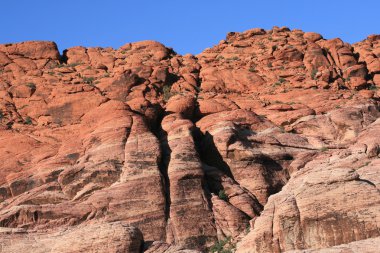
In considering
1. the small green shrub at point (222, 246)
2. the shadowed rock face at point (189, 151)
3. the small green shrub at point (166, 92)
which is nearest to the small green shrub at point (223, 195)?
the shadowed rock face at point (189, 151)

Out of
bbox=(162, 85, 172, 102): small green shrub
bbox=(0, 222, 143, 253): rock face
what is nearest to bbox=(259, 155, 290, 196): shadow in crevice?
bbox=(162, 85, 172, 102): small green shrub

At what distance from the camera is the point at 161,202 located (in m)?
41.1

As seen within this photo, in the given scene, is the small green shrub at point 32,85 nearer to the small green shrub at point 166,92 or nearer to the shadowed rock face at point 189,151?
the shadowed rock face at point 189,151

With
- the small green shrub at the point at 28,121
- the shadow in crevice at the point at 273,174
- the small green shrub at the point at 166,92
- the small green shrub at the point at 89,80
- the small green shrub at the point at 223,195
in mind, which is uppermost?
the small green shrub at the point at 89,80

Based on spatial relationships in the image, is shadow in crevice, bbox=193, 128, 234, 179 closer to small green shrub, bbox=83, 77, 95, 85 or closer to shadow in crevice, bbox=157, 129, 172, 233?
shadow in crevice, bbox=157, 129, 172, 233

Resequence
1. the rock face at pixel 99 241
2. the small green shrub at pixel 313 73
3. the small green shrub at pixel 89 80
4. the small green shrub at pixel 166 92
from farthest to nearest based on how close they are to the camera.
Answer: the small green shrub at pixel 313 73, the small green shrub at pixel 166 92, the small green shrub at pixel 89 80, the rock face at pixel 99 241

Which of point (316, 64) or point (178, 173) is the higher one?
point (316, 64)

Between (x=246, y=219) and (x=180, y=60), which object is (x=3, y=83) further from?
(x=246, y=219)

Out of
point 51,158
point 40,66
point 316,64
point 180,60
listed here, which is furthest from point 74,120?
point 316,64

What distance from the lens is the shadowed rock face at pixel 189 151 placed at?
3153 centimetres

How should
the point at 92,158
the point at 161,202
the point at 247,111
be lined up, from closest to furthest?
the point at 161,202 < the point at 92,158 < the point at 247,111

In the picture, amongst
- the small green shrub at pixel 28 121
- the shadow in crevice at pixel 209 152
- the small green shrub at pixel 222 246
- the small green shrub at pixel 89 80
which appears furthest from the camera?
the small green shrub at pixel 89 80

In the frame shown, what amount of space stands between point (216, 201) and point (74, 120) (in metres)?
13.7

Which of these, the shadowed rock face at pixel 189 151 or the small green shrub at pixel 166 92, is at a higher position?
the small green shrub at pixel 166 92
